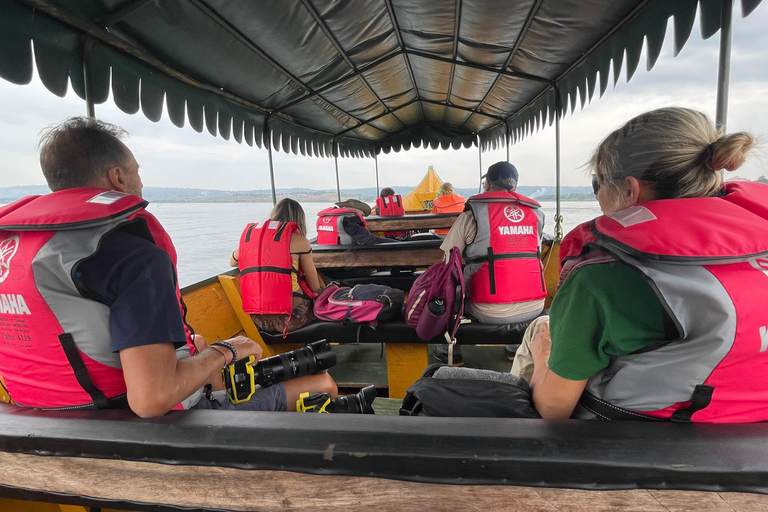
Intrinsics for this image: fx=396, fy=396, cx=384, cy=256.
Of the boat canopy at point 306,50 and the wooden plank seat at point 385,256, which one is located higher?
the boat canopy at point 306,50

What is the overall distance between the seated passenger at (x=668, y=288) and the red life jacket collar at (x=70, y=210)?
1125mm

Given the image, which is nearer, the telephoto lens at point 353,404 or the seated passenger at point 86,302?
the seated passenger at point 86,302

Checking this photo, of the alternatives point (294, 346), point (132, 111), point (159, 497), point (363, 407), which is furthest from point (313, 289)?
point (159, 497)

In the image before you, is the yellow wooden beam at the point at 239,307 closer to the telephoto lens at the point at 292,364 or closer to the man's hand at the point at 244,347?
the telephoto lens at the point at 292,364

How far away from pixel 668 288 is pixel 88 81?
8.53ft

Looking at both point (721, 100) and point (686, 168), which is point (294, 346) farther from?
point (721, 100)

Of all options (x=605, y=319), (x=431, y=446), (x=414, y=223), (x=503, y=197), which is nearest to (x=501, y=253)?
(x=503, y=197)

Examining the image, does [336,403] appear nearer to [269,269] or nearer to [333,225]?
[269,269]

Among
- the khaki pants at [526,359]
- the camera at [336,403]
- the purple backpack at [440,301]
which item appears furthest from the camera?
the purple backpack at [440,301]

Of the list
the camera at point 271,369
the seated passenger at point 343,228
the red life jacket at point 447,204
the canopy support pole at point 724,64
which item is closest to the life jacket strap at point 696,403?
the camera at point 271,369

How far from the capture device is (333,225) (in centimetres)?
519

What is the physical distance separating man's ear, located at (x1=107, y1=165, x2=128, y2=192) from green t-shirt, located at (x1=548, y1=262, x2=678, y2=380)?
1.29 meters

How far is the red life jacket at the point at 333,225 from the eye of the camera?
5039 millimetres

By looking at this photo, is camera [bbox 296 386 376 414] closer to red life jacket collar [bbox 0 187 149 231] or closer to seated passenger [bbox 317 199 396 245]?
red life jacket collar [bbox 0 187 149 231]
